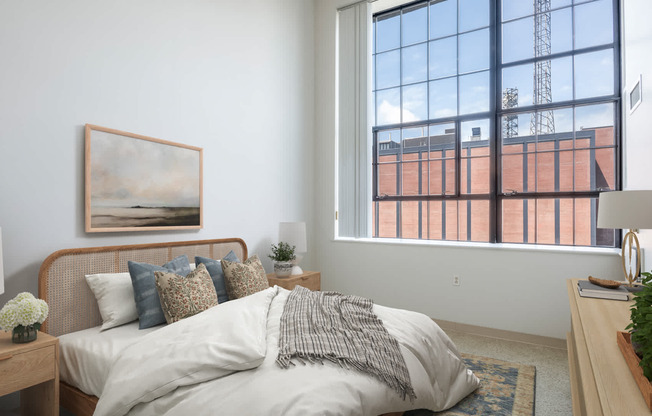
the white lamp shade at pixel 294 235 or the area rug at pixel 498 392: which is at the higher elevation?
the white lamp shade at pixel 294 235

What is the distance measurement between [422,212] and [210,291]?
8.79 feet

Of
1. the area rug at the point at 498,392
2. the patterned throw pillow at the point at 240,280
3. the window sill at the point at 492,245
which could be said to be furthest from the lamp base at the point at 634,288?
the patterned throw pillow at the point at 240,280

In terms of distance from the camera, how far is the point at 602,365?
1.10m

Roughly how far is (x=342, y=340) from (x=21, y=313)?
1.54 meters

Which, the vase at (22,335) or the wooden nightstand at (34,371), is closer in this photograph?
the wooden nightstand at (34,371)

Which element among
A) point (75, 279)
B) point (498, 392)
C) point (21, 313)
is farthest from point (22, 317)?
point (498, 392)

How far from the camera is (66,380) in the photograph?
1.99m

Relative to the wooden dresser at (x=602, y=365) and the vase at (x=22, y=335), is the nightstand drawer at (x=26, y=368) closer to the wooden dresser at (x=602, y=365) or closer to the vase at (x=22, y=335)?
the vase at (x=22, y=335)

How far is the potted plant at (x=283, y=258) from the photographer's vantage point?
375 cm

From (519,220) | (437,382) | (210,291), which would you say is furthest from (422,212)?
(210,291)

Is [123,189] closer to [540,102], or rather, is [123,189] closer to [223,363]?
[223,363]

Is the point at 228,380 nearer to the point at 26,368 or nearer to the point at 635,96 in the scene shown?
the point at 26,368

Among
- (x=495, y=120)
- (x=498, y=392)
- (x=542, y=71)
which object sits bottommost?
(x=498, y=392)

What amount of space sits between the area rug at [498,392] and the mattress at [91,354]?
1.64 meters
